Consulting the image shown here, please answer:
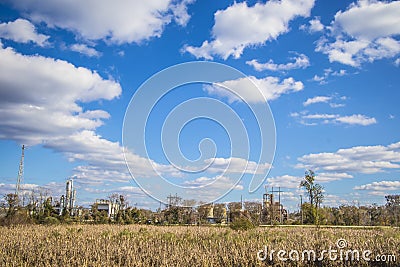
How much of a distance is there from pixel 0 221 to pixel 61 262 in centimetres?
1626

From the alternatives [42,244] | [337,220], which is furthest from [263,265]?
[337,220]

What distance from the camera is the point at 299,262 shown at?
8.38 metres

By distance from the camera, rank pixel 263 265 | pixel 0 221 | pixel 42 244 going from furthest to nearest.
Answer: pixel 0 221 → pixel 42 244 → pixel 263 265

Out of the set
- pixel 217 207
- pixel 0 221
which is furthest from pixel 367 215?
pixel 0 221

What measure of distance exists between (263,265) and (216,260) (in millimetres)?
1141

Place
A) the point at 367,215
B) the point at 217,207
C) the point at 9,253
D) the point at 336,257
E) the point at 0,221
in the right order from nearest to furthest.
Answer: the point at 336,257 → the point at 9,253 → the point at 0,221 → the point at 367,215 → the point at 217,207

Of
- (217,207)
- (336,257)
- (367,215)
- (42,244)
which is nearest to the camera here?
(336,257)

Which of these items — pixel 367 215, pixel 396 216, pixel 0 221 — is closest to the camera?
pixel 0 221

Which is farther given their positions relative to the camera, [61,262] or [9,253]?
[9,253]

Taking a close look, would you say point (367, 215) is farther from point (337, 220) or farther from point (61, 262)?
point (61, 262)

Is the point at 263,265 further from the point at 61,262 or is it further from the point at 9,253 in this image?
the point at 9,253

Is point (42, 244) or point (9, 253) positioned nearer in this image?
point (9, 253)

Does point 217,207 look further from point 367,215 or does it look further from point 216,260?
point 216,260

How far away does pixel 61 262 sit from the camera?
8.91 metres
